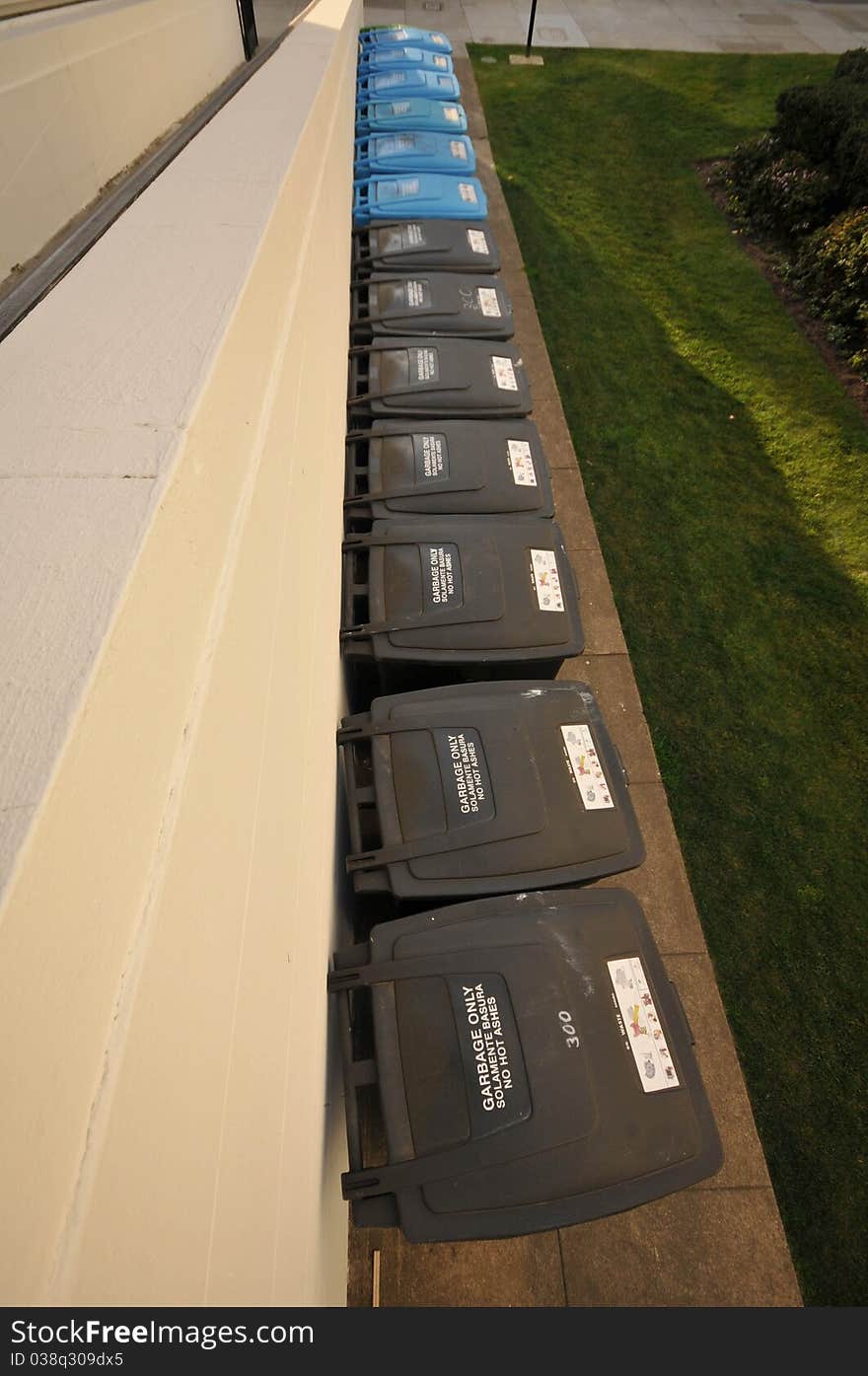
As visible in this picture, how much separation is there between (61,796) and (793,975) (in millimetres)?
3137

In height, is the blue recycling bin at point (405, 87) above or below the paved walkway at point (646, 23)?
below

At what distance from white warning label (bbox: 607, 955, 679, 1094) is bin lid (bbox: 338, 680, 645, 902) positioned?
0.29 meters

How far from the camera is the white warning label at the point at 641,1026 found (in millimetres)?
1766

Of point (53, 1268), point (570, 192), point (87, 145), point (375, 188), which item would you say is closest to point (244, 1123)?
point (53, 1268)

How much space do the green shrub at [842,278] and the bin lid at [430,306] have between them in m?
3.52

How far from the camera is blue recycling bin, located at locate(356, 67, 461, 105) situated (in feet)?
19.7

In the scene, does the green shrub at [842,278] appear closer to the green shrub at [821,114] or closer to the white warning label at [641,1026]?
the green shrub at [821,114]

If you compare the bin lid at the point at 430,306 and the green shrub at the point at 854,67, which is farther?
the green shrub at the point at 854,67

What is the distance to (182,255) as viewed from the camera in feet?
5.00

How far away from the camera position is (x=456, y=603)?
256 cm

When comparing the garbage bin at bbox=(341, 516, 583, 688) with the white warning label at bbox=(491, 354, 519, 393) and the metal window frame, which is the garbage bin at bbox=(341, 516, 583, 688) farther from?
the metal window frame

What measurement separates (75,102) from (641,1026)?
13.0 feet

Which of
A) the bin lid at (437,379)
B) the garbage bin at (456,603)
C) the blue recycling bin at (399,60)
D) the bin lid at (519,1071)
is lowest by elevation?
the bin lid at (519,1071)
